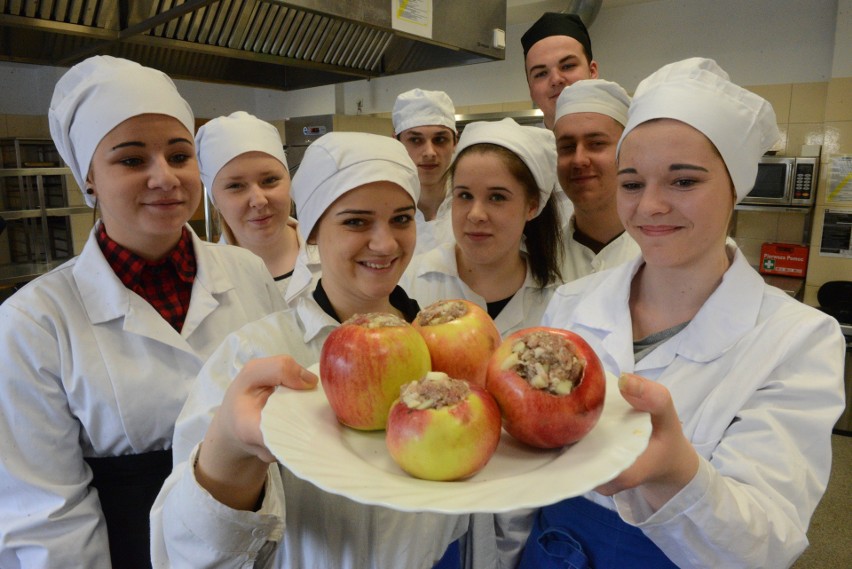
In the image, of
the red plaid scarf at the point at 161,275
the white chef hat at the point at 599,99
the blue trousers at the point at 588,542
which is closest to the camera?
the blue trousers at the point at 588,542

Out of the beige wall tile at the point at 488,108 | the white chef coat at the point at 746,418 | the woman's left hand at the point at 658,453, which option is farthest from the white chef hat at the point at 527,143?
the beige wall tile at the point at 488,108

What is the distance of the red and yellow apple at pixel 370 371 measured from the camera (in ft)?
2.37

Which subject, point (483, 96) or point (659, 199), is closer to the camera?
point (659, 199)

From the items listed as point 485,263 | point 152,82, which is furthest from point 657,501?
point 152,82

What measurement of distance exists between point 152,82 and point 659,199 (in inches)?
45.1

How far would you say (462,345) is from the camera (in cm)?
79

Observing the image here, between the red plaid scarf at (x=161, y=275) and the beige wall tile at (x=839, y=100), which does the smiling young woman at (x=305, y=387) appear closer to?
the red plaid scarf at (x=161, y=275)

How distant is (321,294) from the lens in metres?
1.19

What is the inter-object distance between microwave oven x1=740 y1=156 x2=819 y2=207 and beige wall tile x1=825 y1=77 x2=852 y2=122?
32cm

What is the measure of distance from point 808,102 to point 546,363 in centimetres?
434

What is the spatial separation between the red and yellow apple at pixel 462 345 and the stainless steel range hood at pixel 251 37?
130 cm

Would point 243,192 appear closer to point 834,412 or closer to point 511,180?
point 511,180

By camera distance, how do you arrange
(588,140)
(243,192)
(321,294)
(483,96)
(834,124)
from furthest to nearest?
(483,96) → (834,124) → (243,192) → (588,140) → (321,294)

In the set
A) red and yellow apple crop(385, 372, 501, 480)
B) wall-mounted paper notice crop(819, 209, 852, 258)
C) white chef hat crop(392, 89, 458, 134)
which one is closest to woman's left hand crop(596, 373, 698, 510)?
red and yellow apple crop(385, 372, 501, 480)
